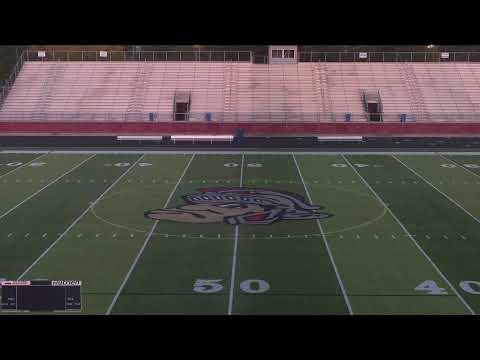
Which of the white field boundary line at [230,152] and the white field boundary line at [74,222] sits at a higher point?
the white field boundary line at [230,152]

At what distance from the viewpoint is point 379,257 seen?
1518 cm

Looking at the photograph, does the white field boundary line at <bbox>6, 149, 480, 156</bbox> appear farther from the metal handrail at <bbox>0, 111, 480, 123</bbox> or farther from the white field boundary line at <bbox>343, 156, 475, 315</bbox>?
the metal handrail at <bbox>0, 111, 480, 123</bbox>

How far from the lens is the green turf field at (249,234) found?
12.9m

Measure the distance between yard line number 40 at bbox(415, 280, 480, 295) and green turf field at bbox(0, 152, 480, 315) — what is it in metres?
0.04

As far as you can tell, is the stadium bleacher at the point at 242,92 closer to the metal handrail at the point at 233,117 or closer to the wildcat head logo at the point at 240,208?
the metal handrail at the point at 233,117

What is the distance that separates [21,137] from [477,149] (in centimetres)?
2097

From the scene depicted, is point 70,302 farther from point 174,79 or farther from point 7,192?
point 174,79

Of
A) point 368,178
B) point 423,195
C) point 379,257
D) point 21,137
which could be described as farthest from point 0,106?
point 379,257

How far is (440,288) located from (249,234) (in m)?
5.23

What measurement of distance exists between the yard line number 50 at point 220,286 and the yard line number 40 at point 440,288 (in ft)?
9.57
